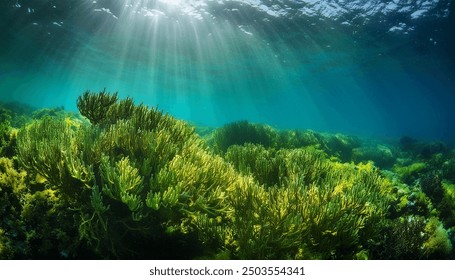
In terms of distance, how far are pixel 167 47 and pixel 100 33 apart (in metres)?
7.01

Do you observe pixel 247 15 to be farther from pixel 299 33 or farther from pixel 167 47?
pixel 167 47

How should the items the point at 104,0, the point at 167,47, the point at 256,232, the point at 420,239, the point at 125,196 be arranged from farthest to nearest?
1. the point at 167,47
2. the point at 104,0
3. the point at 420,239
4. the point at 256,232
5. the point at 125,196

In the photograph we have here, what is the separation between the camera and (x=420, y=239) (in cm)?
443

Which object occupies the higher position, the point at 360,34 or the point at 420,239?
the point at 360,34

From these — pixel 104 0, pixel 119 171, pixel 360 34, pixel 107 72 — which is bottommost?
pixel 107 72

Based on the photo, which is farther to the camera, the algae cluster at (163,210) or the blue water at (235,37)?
the blue water at (235,37)

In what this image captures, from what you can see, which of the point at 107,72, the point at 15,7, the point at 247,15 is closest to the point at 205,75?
the point at 107,72

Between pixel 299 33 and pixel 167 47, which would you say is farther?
pixel 167 47

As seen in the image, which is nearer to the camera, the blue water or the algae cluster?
the algae cluster

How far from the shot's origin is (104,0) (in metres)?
19.4

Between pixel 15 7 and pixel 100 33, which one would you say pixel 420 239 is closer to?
pixel 15 7

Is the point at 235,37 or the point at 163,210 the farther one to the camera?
the point at 235,37

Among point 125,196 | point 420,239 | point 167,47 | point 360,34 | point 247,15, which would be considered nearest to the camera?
point 125,196

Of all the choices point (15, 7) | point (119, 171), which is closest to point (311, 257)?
point (119, 171)
